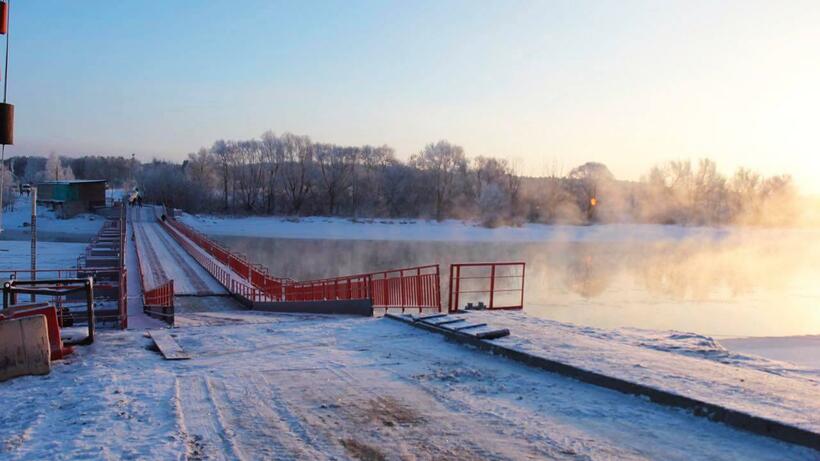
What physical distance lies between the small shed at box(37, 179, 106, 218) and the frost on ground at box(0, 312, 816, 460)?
83121 mm

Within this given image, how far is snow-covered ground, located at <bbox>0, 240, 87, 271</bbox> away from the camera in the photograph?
114ft

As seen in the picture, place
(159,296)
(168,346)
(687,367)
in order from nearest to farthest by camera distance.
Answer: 1. (687,367)
2. (168,346)
3. (159,296)

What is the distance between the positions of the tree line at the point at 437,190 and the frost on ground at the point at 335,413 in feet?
269

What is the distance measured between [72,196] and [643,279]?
79.9 m

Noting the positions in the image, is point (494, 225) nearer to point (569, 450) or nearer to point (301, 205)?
point (301, 205)

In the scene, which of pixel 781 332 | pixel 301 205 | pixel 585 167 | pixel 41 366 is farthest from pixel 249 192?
pixel 41 366

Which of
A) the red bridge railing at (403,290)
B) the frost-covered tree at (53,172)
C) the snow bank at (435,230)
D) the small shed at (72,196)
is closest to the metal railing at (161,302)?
the red bridge railing at (403,290)

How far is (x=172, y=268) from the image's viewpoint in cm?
3136

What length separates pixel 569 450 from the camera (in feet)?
15.8

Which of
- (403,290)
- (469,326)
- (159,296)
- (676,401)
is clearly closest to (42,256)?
(159,296)

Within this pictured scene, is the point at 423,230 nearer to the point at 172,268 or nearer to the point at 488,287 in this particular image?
the point at 172,268

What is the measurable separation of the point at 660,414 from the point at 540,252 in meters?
46.5

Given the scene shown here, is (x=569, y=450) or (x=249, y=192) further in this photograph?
(x=249, y=192)

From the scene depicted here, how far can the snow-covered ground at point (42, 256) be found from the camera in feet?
114
